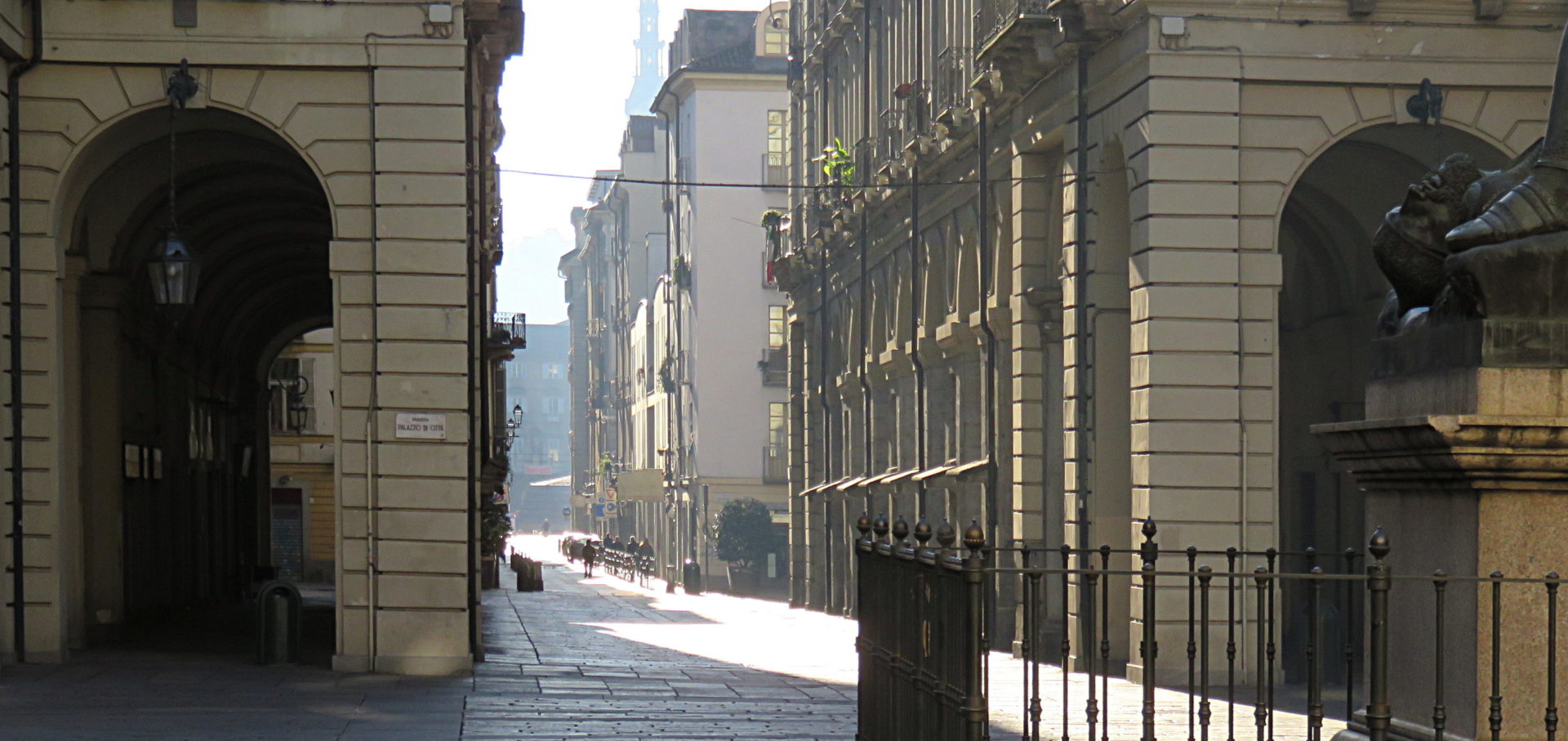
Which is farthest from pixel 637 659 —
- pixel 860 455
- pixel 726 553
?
pixel 726 553

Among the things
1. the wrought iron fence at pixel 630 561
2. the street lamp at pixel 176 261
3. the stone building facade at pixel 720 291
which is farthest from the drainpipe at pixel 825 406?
the street lamp at pixel 176 261

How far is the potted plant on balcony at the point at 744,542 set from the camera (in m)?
65.6

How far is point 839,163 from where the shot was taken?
1603 inches

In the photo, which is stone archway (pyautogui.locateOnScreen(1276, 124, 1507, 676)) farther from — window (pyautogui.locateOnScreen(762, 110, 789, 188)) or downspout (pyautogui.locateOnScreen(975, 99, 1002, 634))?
window (pyautogui.locateOnScreen(762, 110, 789, 188))

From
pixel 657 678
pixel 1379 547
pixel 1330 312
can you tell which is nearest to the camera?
pixel 1379 547

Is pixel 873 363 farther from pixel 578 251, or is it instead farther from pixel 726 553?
pixel 578 251

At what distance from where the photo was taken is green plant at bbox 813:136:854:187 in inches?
1588

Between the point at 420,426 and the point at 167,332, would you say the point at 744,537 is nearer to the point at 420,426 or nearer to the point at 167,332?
the point at 167,332

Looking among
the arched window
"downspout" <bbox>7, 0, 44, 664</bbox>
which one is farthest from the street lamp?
the arched window

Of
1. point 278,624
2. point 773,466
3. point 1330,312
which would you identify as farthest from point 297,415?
point 278,624

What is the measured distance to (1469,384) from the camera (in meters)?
7.54

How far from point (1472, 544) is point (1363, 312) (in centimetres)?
1801

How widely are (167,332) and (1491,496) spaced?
79.1ft

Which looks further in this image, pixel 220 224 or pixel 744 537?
pixel 744 537
